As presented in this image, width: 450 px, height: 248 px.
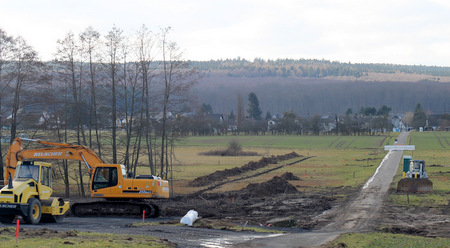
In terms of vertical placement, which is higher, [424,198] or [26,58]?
[26,58]

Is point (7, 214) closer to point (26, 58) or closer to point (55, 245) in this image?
point (55, 245)

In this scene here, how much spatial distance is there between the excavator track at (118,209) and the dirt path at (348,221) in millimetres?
9628

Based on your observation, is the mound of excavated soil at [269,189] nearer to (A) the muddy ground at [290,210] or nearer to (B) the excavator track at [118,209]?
(A) the muddy ground at [290,210]

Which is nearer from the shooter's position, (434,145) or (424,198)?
(424,198)

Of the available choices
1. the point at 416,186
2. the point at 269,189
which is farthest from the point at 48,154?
the point at 416,186

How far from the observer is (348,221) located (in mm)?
28000

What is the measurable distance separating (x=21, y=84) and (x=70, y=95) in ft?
14.0

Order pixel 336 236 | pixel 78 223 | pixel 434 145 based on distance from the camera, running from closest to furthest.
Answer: pixel 336 236
pixel 78 223
pixel 434 145

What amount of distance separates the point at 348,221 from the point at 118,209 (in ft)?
40.8

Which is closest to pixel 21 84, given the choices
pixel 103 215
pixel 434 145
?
pixel 103 215

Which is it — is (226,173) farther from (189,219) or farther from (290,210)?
(189,219)

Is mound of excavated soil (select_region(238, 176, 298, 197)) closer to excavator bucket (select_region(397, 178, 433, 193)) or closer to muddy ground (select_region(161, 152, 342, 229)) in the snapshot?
muddy ground (select_region(161, 152, 342, 229))

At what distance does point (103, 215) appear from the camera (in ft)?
98.3

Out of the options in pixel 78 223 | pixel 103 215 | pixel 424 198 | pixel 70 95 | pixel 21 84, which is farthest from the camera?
pixel 70 95
